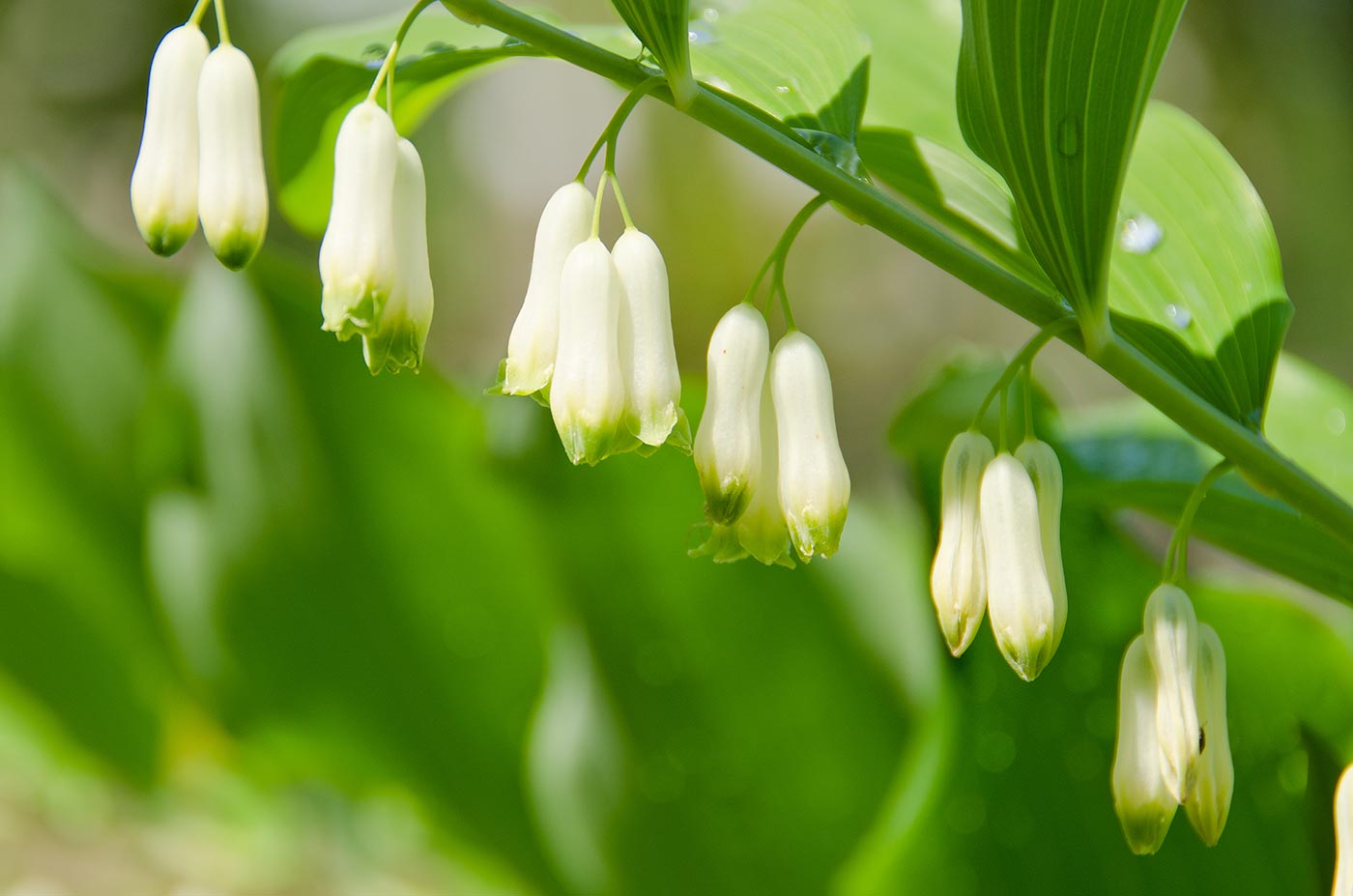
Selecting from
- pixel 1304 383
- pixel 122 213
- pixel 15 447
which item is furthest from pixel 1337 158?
pixel 122 213

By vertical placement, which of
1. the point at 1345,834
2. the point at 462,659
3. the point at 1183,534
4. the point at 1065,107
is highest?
the point at 462,659

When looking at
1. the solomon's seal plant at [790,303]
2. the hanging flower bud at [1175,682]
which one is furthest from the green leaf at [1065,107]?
the hanging flower bud at [1175,682]

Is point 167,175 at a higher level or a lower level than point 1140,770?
higher

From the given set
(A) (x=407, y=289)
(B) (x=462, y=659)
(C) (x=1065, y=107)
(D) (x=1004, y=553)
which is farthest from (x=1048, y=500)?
(B) (x=462, y=659)

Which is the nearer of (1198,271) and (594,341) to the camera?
(594,341)

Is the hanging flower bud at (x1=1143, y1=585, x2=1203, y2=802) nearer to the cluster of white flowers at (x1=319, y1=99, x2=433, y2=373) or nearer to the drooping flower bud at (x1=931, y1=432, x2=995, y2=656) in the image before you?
the drooping flower bud at (x1=931, y1=432, x2=995, y2=656)

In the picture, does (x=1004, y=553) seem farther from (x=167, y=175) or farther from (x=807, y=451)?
(x=167, y=175)

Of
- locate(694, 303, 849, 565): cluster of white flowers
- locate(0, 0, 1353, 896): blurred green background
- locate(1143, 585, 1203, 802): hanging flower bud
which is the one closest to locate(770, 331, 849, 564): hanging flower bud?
locate(694, 303, 849, 565): cluster of white flowers
